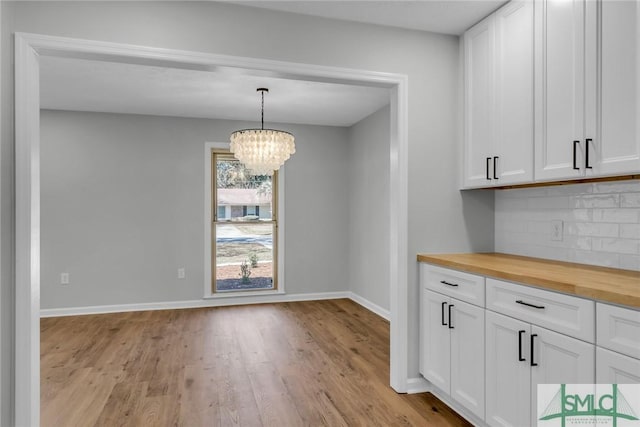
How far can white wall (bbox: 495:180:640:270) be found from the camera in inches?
80.7

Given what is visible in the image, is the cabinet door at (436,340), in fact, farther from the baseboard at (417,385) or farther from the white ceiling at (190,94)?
the white ceiling at (190,94)

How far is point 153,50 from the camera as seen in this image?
2.26 m

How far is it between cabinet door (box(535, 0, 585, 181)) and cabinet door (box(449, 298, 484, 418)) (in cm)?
87

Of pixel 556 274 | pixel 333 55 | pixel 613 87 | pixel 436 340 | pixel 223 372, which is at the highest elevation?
pixel 333 55

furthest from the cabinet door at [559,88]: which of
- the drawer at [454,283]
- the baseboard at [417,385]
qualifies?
the baseboard at [417,385]

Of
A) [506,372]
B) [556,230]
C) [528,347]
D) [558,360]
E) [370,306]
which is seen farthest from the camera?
[370,306]

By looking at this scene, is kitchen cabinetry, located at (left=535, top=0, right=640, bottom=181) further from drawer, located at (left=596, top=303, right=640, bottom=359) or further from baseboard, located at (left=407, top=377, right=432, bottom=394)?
baseboard, located at (left=407, top=377, right=432, bottom=394)

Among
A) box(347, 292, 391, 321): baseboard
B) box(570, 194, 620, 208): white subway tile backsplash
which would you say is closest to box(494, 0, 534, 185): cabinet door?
Result: box(570, 194, 620, 208): white subway tile backsplash

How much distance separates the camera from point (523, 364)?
73.9 inches

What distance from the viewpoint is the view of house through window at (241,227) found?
17.9 ft

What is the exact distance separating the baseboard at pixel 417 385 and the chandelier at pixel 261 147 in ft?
8.05

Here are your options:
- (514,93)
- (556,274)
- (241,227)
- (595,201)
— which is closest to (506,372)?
(556,274)

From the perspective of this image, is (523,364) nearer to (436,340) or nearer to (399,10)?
(436,340)

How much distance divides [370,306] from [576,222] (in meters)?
3.13
